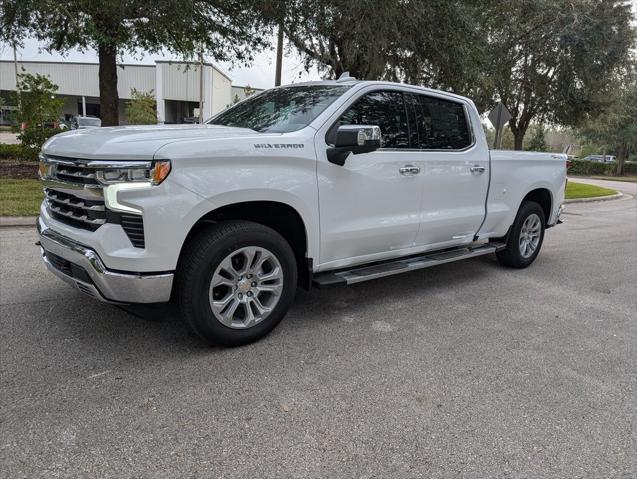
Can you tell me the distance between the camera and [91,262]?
3.08m

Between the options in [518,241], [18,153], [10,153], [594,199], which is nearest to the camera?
[518,241]

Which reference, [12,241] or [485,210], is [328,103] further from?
[12,241]

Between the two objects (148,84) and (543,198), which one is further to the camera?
(148,84)

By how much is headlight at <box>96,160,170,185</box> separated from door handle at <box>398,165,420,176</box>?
2115 millimetres

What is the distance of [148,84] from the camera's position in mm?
46500

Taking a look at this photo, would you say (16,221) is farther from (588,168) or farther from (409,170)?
(588,168)

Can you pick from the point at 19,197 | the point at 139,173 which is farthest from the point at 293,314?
the point at 19,197

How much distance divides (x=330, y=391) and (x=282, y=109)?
244 centimetres

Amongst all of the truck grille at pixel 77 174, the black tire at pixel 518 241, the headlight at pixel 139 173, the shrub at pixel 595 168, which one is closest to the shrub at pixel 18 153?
the truck grille at pixel 77 174

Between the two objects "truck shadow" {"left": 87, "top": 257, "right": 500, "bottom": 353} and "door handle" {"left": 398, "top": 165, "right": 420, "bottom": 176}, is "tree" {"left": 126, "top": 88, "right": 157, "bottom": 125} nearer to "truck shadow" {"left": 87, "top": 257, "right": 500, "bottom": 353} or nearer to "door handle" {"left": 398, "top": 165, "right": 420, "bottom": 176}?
"truck shadow" {"left": 87, "top": 257, "right": 500, "bottom": 353}

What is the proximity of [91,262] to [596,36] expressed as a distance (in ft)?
57.9

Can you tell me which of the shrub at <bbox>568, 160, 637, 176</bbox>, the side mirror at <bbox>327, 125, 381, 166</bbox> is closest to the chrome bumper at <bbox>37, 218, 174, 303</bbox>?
the side mirror at <bbox>327, 125, 381, 166</bbox>

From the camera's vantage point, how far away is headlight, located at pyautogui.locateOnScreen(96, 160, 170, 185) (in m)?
3.01

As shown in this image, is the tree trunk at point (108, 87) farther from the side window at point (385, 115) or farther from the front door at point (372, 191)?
the front door at point (372, 191)
